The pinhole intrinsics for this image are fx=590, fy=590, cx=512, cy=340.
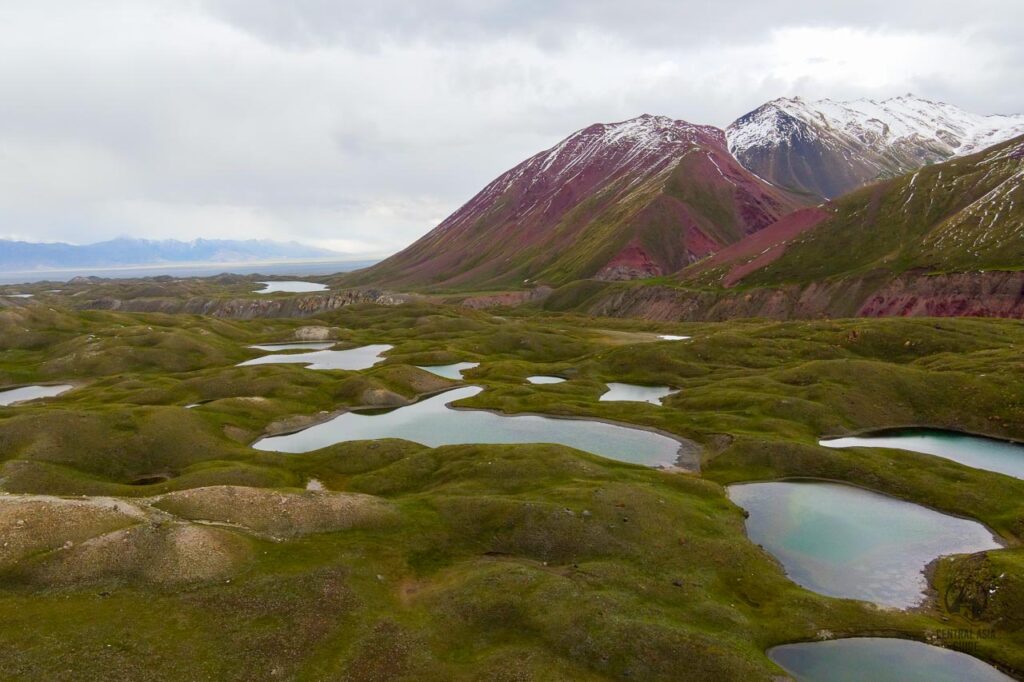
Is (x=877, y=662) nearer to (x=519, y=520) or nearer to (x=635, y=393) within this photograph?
(x=519, y=520)

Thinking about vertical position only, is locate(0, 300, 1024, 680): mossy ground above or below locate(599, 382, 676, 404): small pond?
below

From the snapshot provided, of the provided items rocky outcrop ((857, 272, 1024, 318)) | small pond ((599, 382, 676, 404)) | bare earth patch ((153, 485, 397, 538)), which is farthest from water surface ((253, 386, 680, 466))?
rocky outcrop ((857, 272, 1024, 318))

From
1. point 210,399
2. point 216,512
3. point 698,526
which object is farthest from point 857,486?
point 210,399

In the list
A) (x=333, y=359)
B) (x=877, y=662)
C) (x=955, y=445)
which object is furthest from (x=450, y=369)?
(x=877, y=662)

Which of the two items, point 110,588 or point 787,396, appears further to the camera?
point 787,396

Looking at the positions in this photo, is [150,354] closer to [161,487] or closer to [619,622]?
[161,487]

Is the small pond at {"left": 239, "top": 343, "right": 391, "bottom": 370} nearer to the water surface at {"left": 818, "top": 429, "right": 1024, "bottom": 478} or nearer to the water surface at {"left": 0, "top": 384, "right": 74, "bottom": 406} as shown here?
the water surface at {"left": 0, "top": 384, "right": 74, "bottom": 406}
